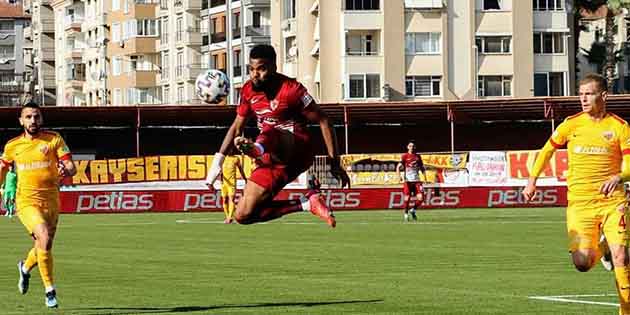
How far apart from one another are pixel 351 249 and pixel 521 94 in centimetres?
6448

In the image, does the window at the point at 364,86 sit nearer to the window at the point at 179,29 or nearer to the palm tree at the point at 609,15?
the palm tree at the point at 609,15

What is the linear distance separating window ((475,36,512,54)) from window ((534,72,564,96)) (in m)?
2.74

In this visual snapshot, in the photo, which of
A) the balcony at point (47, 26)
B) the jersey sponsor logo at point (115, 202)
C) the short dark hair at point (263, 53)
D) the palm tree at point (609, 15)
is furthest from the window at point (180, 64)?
the short dark hair at point (263, 53)

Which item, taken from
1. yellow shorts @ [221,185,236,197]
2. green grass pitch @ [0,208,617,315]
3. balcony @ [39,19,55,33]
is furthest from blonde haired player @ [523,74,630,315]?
balcony @ [39,19,55,33]

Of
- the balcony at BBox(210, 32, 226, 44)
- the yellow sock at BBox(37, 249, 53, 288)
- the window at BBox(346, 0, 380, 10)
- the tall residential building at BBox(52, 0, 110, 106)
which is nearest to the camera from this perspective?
the yellow sock at BBox(37, 249, 53, 288)

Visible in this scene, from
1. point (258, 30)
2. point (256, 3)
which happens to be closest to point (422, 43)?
point (258, 30)

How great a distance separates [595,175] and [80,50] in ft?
422

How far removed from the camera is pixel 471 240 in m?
30.6

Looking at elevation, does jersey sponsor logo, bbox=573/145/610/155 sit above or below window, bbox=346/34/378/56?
below

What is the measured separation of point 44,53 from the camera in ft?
507

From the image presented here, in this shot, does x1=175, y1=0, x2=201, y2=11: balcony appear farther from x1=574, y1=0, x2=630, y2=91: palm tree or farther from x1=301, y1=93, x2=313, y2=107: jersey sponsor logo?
x1=301, y1=93, x2=313, y2=107: jersey sponsor logo

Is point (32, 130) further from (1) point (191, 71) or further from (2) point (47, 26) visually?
(2) point (47, 26)

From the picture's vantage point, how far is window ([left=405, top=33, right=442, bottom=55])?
292 ft

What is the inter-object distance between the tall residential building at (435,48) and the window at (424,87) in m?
0.06
